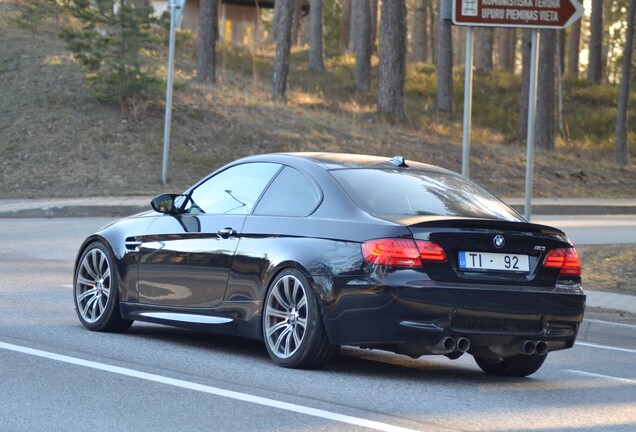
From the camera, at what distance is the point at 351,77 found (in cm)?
5134

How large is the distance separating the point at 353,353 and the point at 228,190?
1598 millimetres

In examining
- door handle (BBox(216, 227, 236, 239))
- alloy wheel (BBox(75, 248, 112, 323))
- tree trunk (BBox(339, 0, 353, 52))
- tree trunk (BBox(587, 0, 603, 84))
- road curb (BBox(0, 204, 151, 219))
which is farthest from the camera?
tree trunk (BBox(339, 0, 353, 52))

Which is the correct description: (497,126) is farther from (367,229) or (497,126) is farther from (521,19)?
(367,229)

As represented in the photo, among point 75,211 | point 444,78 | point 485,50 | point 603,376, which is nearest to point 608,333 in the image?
point 603,376

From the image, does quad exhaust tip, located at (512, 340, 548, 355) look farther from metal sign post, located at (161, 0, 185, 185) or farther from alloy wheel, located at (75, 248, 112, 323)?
metal sign post, located at (161, 0, 185, 185)

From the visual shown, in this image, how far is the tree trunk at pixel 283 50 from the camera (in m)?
38.4

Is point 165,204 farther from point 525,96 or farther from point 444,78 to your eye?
point 444,78

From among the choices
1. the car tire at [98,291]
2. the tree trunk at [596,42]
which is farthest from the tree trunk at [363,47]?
the car tire at [98,291]

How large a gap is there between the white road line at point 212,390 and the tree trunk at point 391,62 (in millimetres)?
27986

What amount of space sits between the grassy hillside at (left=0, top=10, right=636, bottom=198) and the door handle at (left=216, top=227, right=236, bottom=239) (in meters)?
16.9

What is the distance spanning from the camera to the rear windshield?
8531 mm

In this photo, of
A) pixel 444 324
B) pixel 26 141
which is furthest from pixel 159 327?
pixel 26 141

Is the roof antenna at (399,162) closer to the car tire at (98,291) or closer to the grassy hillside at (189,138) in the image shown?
the car tire at (98,291)

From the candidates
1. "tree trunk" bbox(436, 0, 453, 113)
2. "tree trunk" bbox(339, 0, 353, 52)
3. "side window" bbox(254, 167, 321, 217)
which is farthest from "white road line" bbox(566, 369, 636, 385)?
"tree trunk" bbox(339, 0, 353, 52)
